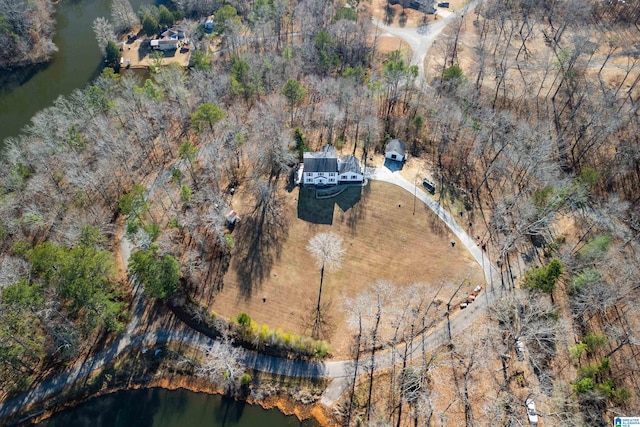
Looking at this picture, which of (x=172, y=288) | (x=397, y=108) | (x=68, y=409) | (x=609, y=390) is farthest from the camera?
(x=397, y=108)

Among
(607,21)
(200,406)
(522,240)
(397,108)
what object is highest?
(607,21)

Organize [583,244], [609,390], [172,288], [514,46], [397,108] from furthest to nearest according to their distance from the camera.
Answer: [514,46] < [397,108] < [583,244] < [172,288] < [609,390]

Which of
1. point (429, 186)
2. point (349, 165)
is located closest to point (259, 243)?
point (349, 165)

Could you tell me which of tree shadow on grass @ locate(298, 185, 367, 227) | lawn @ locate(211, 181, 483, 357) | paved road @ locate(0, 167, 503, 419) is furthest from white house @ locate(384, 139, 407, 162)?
paved road @ locate(0, 167, 503, 419)

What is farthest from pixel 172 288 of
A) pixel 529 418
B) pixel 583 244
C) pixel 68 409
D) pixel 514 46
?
pixel 514 46

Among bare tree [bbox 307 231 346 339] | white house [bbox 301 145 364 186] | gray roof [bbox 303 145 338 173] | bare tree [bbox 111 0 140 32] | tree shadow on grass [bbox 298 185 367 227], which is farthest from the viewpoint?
bare tree [bbox 111 0 140 32]

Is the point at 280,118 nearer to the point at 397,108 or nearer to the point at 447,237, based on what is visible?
the point at 397,108

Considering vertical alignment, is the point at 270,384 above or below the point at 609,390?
below

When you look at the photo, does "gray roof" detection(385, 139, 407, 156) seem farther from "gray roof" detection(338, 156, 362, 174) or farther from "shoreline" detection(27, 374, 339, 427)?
"shoreline" detection(27, 374, 339, 427)
